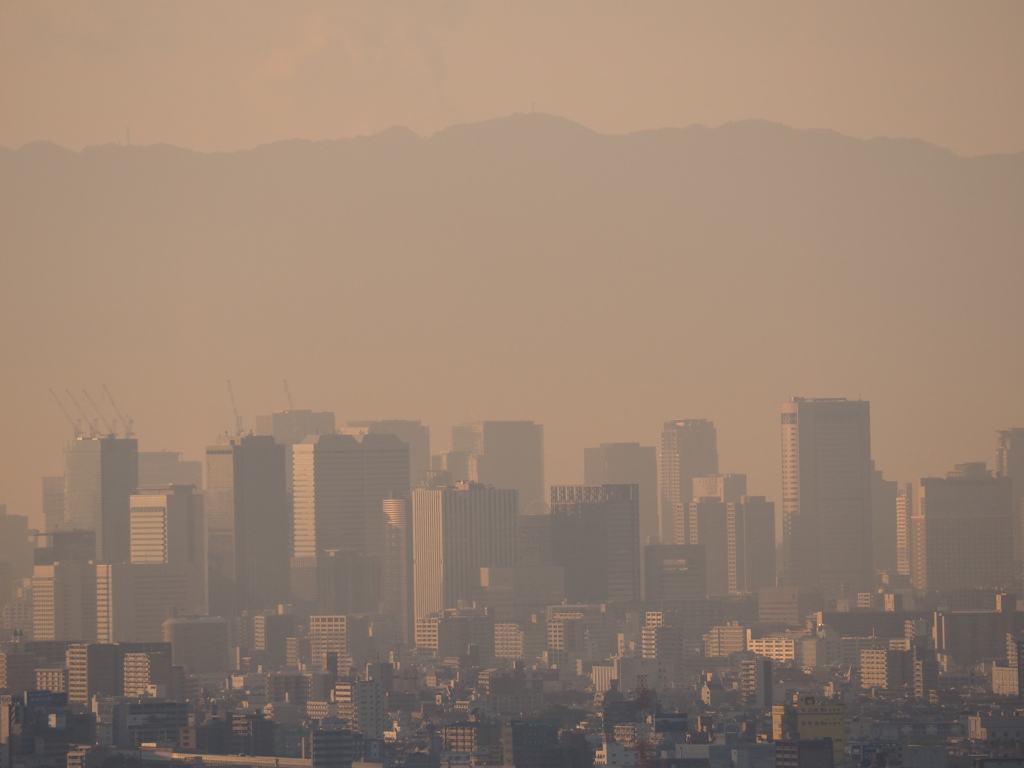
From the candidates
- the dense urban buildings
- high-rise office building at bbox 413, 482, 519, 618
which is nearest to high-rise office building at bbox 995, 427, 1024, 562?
the dense urban buildings

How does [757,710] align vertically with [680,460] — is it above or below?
below

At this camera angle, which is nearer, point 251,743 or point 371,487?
point 251,743

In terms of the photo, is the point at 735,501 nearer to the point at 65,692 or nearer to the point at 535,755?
the point at 65,692

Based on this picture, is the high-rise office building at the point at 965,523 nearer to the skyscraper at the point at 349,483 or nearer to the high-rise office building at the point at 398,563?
the high-rise office building at the point at 398,563

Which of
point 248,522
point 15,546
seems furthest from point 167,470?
point 15,546

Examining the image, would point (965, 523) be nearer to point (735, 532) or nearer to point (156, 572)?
point (735, 532)

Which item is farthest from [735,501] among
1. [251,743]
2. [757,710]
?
[251,743]
